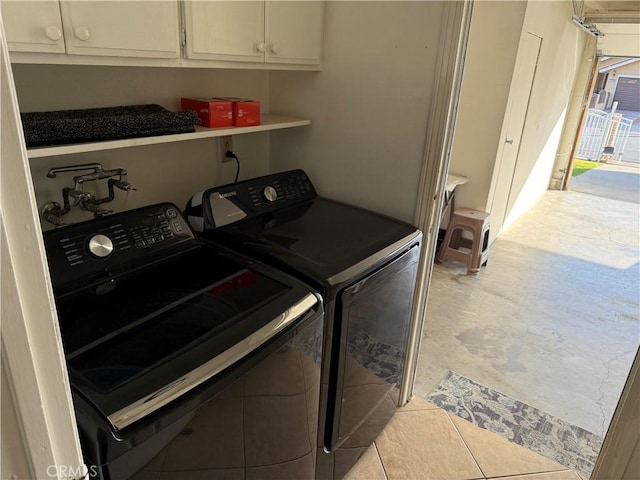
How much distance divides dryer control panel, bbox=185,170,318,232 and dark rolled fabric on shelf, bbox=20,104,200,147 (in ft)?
0.95

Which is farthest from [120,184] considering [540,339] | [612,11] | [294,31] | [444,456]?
[612,11]

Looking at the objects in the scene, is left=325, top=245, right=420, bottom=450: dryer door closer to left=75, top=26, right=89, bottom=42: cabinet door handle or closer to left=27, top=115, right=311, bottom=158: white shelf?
left=27, top=115, right=311, bottom=158: white shelf

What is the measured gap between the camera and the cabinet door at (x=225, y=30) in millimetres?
1410

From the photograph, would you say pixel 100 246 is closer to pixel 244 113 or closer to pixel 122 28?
pixel 122 28

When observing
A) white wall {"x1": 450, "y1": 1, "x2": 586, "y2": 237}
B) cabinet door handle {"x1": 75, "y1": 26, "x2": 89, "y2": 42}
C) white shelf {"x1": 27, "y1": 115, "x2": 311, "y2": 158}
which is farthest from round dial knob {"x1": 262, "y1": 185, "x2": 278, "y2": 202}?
white wall {"x1": 450, "y1": 1, "x2": 586, "y2": 237}

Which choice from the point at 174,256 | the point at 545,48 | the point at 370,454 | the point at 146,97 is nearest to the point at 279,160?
the point at 146,97

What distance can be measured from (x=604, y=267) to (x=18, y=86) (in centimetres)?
450

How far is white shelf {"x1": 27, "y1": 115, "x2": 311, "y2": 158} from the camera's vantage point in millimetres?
1182

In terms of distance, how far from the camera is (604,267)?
4145 mm

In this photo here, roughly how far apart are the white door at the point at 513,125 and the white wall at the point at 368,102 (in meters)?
2.22

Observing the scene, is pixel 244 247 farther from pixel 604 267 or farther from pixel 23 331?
pixel 604 267

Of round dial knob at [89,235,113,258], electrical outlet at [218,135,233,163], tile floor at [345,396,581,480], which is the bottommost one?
tile floor at [345,396,581,480]

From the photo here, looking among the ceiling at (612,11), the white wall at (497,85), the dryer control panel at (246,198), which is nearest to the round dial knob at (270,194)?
the dryer control panel at (246,198)

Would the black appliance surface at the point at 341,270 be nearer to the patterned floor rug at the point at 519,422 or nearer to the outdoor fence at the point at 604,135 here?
the patterned floor rug at the point at 519,422
